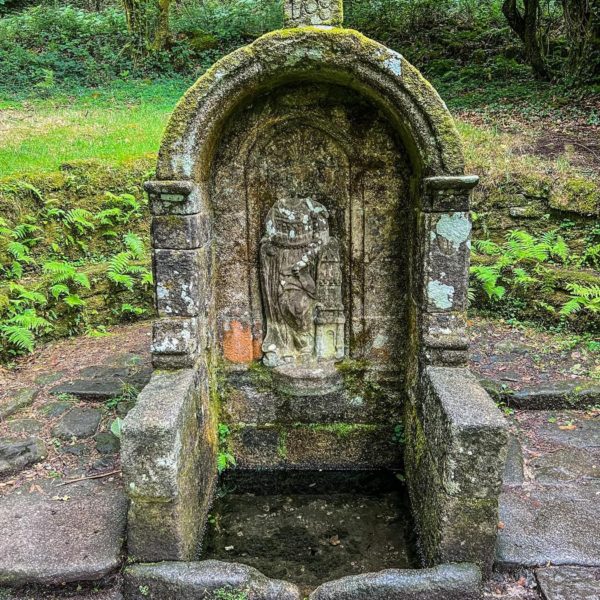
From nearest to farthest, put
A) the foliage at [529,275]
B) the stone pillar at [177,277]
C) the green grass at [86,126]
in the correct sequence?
the stone pillar at [177,277]
the foliage at [529,275]
the green grass at [86,126]

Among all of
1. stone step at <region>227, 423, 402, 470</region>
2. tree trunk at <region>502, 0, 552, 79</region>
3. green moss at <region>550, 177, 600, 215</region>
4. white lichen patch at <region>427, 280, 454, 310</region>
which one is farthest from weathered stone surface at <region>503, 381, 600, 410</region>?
tree trunk at <region>502, 0, 552, 79</region>

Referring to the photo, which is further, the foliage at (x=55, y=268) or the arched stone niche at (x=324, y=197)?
the foliage at (x=55, y=268)

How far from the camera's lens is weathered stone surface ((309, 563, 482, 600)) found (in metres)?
3.09

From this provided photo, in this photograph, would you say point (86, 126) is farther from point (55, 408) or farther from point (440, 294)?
point (440, 294)

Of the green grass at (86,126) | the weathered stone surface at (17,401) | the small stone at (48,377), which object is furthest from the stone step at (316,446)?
the green grass at (86,126)

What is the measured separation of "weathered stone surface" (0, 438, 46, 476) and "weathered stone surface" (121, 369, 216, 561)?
5.10 ft

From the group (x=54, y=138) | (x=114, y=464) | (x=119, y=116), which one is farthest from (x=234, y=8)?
(x=114, y=464)

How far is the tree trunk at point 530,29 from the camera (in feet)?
39.3

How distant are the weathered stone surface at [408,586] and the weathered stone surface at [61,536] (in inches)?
52.6

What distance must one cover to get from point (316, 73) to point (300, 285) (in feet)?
5.08

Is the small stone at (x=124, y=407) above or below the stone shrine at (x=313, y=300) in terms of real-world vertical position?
below

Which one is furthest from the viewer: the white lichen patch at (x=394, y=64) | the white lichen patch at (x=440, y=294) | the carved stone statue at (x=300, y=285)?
the carved stone statue at (x=300, y=285)

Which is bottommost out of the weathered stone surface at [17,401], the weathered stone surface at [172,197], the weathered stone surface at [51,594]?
the weathered stone surface at [51,594]

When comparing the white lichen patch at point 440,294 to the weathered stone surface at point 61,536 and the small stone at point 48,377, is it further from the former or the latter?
the small stone at point 48,377
